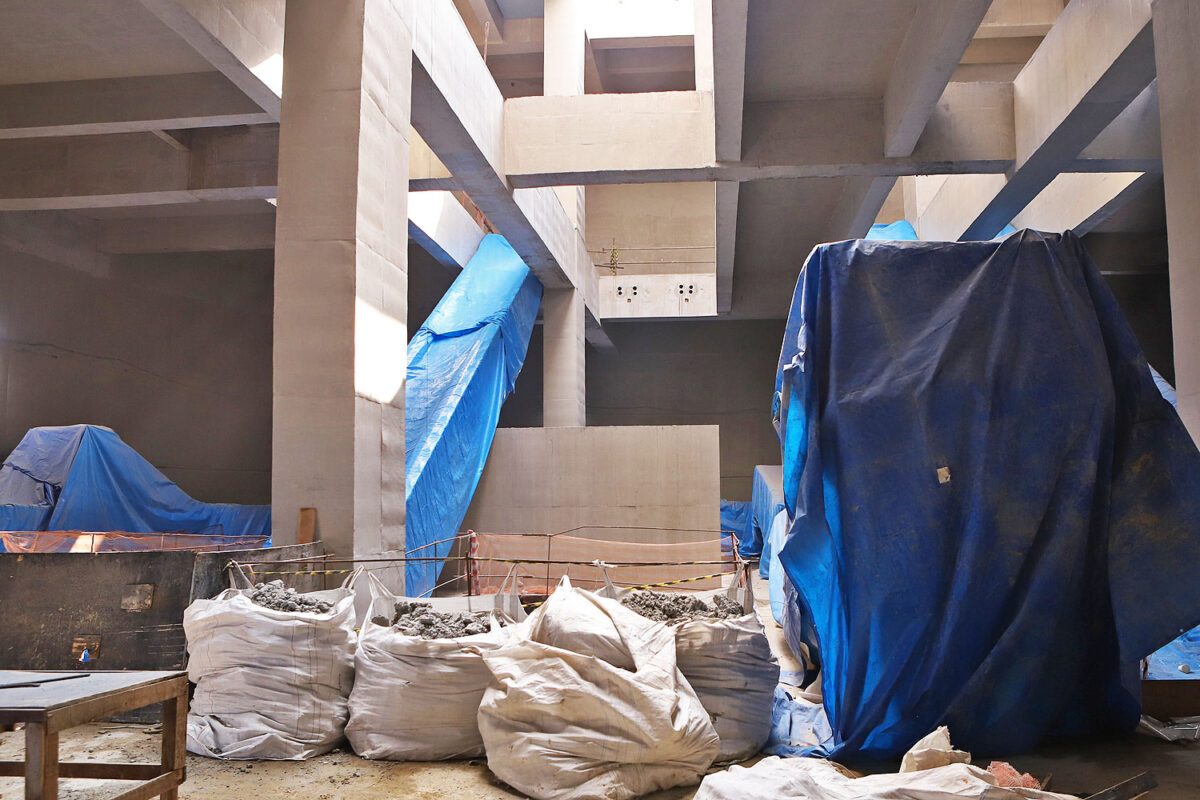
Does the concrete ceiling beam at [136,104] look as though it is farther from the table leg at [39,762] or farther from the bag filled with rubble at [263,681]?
the table leg at [39,762]

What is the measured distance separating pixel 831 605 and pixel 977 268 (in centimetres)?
189

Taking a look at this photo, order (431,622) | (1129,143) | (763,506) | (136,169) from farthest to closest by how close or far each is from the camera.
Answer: (763,506)
(136,169)
(1129,143)
(431,622)

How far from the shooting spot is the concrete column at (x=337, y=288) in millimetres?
5992

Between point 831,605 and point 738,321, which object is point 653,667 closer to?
point 831,605

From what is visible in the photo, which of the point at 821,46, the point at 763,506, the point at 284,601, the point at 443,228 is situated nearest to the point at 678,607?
the point at 284,601

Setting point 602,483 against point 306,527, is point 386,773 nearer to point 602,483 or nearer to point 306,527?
point 306,527

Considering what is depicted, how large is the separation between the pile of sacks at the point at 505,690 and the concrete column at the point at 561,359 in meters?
10.6

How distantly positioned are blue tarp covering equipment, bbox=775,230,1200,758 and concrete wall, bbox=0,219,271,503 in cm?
1262

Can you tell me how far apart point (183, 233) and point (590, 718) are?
42.4 ft

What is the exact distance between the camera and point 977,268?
4.59m

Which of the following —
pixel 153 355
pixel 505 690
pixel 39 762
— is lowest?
pixel 505 690

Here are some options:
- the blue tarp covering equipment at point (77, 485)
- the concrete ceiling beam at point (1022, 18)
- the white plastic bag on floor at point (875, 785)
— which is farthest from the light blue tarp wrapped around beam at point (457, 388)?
the concrete ceiling beam at point (1022, 18)

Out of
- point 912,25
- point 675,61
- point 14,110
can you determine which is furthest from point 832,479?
point 675,61

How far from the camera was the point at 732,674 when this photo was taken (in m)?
4.28
